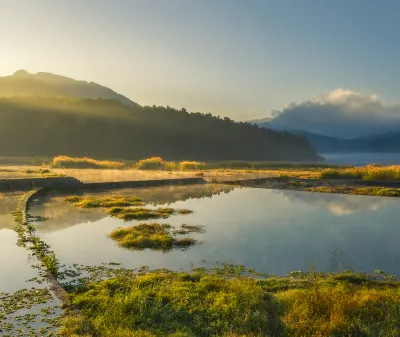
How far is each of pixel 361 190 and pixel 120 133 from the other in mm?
115140

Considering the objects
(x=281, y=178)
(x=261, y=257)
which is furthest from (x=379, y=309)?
(x=281, y=178)

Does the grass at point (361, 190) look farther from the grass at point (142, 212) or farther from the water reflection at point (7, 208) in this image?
the water reflection at point (7, 208)

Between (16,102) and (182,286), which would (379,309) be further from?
(16,102)

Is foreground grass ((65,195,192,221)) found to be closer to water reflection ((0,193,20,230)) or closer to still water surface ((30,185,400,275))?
still water surface ((30,185,400,275))

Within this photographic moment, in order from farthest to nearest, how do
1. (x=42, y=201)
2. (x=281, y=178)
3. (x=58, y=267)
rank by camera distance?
(x=281, y=178) → (x=42, y=201) → (x=58, y=267)

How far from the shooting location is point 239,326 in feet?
27.6

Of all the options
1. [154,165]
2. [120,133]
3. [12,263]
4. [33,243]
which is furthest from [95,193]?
[120,133]

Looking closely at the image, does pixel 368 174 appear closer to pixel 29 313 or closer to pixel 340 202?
pixel 340 202

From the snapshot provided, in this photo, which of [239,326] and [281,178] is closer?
[239,326]

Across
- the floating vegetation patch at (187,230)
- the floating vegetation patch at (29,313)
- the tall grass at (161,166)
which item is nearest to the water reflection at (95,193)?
the floating vegetation patch at (187,230)

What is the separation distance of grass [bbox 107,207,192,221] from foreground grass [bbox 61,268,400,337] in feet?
36.6

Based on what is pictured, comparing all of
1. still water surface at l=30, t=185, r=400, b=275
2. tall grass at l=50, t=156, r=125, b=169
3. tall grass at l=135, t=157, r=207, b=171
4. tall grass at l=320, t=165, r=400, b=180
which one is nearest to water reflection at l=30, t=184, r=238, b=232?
still water surface at l=30, t=185, r=400, b=275

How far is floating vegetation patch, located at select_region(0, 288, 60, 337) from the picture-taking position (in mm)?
8062

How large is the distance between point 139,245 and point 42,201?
15.3 m
